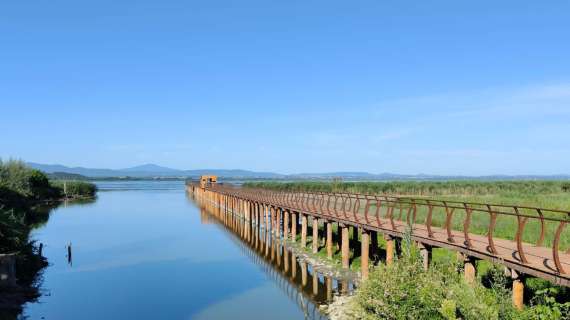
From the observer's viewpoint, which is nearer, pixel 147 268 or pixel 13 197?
pixel 147 268

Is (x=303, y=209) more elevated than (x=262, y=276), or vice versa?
(x=303, y=209)

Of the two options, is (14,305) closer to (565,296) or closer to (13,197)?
(565,296)

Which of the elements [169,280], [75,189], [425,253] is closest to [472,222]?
[425,253]

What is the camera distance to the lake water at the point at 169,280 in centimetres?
1703

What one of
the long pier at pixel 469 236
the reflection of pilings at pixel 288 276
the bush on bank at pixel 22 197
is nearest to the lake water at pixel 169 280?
the reflection of pilings at pixel 288 276

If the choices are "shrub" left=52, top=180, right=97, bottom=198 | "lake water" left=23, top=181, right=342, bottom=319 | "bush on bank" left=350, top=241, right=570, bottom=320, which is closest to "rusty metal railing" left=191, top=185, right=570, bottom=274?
"bush on bank" left=350, top=241, right=570, bottom=320

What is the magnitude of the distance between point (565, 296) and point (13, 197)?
164 feet

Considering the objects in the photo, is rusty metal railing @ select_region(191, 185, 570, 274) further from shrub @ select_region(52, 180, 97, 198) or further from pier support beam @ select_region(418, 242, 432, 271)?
shrub @ select_region(52, 180, 97, 198)

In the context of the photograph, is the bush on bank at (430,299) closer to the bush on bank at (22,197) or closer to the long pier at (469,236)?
the long pier at (469,236)

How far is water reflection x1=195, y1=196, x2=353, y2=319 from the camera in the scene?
17453 millimetres

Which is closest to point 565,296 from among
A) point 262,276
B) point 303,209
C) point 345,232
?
point 345,232

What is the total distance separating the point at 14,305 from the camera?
53.5 feet

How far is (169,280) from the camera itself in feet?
72.8

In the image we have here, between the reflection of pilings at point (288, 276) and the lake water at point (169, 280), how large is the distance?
0.05m
